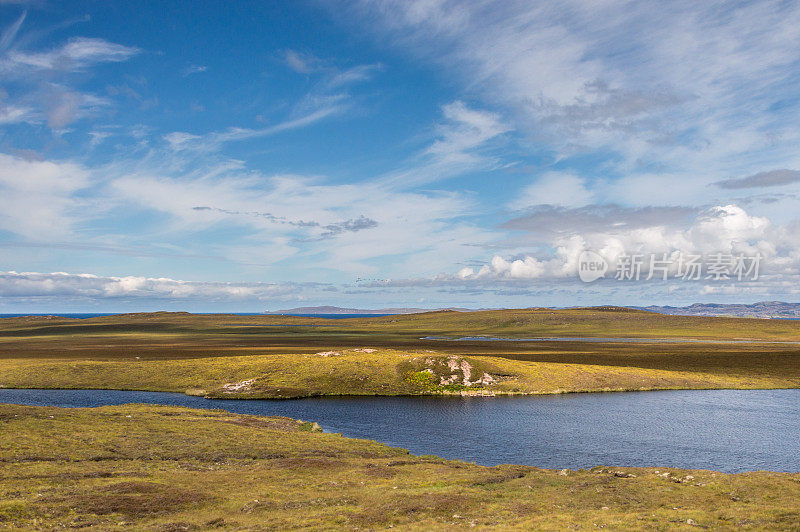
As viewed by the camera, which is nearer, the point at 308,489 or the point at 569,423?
the point at 308,489

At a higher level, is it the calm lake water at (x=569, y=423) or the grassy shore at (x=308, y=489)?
the grassy shore at (x=308, y=489)

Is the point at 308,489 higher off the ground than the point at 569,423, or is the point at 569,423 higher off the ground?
the point at 308,489

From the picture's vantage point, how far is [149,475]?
3481 centimetres

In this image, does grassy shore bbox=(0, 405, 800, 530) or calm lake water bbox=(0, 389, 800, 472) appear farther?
calm lake water bbox=(0, 389, 800, 472)

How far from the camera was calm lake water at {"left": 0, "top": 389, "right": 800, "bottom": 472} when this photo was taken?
161ft

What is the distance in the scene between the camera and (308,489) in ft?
109

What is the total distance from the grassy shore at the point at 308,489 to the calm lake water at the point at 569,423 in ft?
29.4

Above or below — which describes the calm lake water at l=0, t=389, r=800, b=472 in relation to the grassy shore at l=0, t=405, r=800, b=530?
below

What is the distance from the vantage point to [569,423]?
211 ft

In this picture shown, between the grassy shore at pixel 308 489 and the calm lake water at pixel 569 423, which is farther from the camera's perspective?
the calm lake water at pixel 569 423

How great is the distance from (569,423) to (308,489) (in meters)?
42.5

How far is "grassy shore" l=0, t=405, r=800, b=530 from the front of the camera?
25.8 metres

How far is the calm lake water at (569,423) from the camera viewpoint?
49188 mm

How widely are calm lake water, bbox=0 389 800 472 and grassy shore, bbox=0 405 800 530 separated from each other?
8949mm
